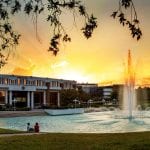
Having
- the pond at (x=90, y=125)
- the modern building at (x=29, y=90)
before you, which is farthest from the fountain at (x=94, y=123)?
the modern building at (x=29, y=90)

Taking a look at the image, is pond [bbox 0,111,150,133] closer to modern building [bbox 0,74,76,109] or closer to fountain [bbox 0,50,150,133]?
fountain [bbox 0,50,150,133]

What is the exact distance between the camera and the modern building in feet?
438

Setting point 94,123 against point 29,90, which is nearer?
point 94,123

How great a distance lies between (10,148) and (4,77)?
4566 inches

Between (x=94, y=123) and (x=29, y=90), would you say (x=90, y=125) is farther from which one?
(x=29, y=90)

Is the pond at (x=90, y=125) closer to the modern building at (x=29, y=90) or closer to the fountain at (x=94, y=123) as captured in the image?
the fountain at (x=94, y=123)

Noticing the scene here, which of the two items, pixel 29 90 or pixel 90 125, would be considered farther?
pixel 29 90

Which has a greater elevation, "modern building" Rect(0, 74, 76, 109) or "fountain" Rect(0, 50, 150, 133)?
"modern building" Rect(0, 74, 76, 109)

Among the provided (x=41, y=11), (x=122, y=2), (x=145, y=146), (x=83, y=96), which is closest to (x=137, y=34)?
(x=122, y=2)

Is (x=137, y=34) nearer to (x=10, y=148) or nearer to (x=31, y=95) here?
(x=10, y=148)

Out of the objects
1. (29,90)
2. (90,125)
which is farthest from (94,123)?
(29,90)

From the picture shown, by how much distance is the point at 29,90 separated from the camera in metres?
138

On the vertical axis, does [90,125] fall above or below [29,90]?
below

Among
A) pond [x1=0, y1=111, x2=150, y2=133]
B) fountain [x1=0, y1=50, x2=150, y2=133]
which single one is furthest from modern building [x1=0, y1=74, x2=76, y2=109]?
pond [x1=0, y1=111, x2=150, y2=133]
